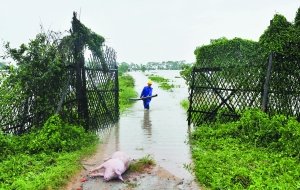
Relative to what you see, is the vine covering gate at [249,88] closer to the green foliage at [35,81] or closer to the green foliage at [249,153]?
the green foliage at [249,153]

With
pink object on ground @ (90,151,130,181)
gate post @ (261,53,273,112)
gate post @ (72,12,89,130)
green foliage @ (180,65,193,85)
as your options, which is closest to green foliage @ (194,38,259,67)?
green foliage @ (180,65,193,85)

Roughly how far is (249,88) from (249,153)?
3.24 meters

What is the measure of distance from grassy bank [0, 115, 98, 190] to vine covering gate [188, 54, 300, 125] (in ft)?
13.8

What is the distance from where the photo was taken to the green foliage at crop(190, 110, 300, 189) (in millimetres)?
6730

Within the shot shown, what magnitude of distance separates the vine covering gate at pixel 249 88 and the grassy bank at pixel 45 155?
421 cm

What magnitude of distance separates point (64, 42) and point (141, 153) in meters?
3.92

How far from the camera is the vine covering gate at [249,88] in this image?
1067cm

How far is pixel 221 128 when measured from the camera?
11109 millimetres

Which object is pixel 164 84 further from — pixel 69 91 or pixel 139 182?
pixel 139 182

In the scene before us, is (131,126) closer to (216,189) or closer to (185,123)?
(185,123)

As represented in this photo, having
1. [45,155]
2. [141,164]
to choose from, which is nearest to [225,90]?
[141,164]

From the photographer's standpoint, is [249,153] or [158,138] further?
[158,138]

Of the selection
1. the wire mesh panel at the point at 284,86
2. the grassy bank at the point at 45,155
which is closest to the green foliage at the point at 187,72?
the wire mesh panel at the point at 284,86

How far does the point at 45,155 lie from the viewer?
28.1 ft
